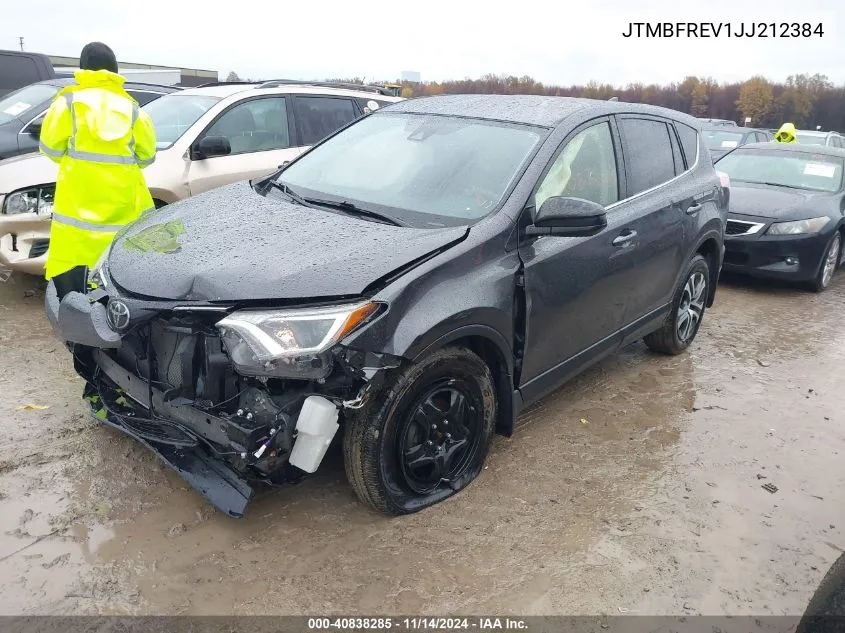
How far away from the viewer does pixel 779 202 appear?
7457 mm

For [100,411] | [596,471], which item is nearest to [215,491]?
[100,411]

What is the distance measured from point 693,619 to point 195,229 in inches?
105

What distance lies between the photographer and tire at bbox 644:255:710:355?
486 cm

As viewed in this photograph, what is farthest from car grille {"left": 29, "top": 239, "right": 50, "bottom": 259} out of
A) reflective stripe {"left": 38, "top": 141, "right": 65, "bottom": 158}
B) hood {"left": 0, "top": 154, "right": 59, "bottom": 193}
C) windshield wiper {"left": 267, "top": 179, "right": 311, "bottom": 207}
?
windshield wiper {"left": 267, "top": 179, "right": 311, "bottom": 207}

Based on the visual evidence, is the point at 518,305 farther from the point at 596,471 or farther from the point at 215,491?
the point at 215,491

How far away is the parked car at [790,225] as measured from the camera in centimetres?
716

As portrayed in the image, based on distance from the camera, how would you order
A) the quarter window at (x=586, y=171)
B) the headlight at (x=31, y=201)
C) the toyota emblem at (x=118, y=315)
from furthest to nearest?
the headlight at (x=31, y=201)
the quarter window at (x=586, y=171)
the toyota emblem at (x=118, y=315)

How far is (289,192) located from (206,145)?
2.03 m

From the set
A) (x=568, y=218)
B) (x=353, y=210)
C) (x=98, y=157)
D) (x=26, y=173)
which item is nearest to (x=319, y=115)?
(x=26, y=173)

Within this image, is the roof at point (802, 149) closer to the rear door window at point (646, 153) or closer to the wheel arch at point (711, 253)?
the wheel arch at point (711, 253)

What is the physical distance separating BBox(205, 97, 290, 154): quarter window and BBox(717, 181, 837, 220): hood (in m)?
4.91

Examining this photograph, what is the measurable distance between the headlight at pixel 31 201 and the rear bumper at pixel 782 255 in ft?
21.7

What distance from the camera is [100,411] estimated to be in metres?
3.37

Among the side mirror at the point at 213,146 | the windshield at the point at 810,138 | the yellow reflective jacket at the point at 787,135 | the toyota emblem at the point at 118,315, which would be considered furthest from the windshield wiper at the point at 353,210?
the windshield at the point at 810,138
